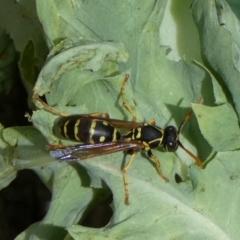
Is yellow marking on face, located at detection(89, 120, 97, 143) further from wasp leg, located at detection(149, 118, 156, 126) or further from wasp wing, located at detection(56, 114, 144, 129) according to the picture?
wasp leg, located at detection(149, 118, 156, 126)

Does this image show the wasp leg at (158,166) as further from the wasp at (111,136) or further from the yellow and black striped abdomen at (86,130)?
the yellow and black striped abdomen at (86,130)

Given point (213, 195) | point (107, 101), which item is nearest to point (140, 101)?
point (107, 101)

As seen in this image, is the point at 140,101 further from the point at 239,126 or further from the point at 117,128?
the point at 239,126

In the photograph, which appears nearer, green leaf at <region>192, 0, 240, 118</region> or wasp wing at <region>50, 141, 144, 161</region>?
green leaf at <region>192, 0, 240, 118</region>

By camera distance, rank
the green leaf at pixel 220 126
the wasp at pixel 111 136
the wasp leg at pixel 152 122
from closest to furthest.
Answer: the green leaf at pixel 220 126
the wasp at pixel 111 136
the wasp leg at pixel 152 122

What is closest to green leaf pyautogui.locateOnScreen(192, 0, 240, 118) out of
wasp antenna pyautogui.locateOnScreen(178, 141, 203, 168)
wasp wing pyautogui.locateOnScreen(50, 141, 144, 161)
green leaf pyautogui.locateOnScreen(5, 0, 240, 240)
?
green leaf pyautogui.locateOnScreen(5, 0, 240, 240)

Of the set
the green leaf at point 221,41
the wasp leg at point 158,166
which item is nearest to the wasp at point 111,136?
the wasp leg at point 158,166
